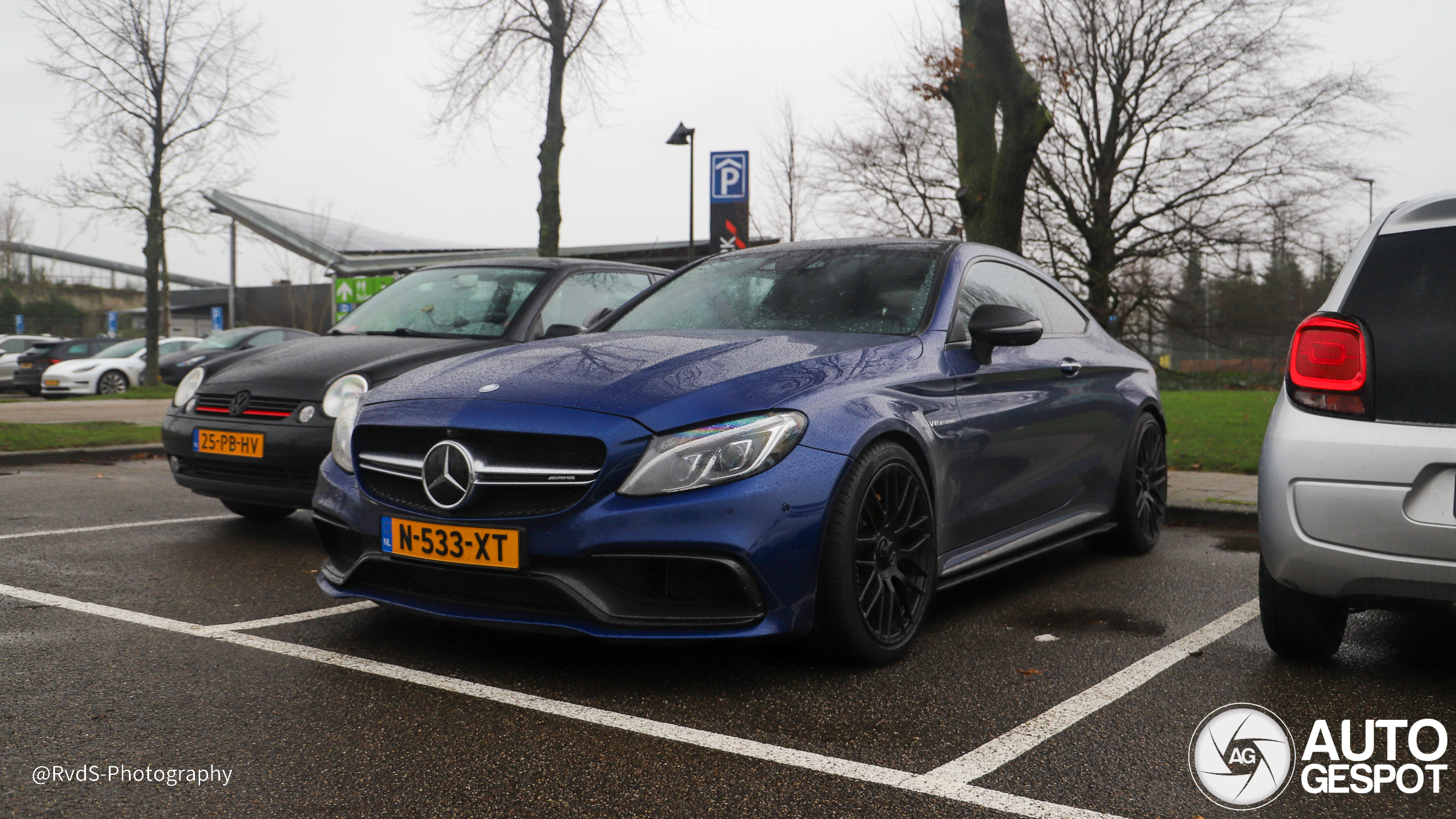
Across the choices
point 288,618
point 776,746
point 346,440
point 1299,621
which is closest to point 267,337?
point 288,618

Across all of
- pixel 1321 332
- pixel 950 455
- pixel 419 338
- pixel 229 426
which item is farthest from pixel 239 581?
pixel 1321 332

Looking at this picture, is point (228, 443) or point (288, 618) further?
point (228, 443)

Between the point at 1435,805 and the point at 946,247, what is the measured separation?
2.68m

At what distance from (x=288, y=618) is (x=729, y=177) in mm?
13337

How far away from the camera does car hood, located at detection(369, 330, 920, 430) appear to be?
335 centimetres

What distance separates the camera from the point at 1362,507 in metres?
3.11

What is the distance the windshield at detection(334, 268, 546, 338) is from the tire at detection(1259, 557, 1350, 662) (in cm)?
421

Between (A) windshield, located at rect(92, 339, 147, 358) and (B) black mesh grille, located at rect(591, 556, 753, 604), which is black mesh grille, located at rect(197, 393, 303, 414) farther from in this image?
(A) windshield, located at rect(92, 339, 147, 358)

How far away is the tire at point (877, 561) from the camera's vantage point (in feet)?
11.1

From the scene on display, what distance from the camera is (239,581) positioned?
4.82 meters

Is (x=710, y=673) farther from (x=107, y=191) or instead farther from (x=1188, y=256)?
(x=1188, y=256)

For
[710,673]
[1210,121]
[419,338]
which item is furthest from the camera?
[1210,121]

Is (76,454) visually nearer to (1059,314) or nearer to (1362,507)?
(1059,314)

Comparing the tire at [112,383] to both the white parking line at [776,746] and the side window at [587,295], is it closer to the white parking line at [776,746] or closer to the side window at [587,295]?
the side window at [587,295]
